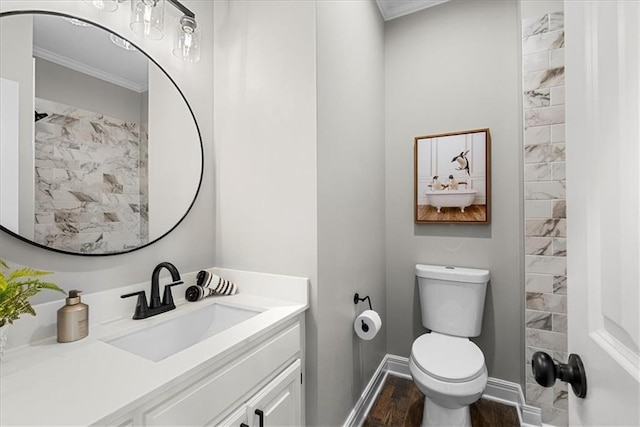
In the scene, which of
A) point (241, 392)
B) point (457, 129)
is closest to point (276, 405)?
point (241, 392)

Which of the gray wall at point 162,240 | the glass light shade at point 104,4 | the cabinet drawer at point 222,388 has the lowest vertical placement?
the cabinet drawer at point 222,388

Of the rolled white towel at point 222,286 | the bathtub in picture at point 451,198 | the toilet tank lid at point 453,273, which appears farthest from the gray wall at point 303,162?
the bathtub in picture at point 451,198

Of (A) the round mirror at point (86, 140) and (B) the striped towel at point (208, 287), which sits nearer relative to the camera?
(A) the round mirror at point (86, 140)

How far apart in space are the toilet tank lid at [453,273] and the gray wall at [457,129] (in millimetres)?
79

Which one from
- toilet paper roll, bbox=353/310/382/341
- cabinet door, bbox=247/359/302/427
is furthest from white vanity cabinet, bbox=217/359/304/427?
toilet paper roll, bbox=353/310/382/341

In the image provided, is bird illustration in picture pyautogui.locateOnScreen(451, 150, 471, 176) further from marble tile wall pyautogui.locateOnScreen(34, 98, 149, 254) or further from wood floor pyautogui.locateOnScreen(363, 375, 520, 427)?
marble tile wall pyautogui.locateOnScreen(34, 98, 149, 254)

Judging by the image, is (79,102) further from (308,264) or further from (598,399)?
(598,399)

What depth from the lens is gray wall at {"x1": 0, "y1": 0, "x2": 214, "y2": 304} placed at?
980 millimetres

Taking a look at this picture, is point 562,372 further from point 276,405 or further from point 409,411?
point 409,411

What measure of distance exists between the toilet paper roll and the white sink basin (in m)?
0.60

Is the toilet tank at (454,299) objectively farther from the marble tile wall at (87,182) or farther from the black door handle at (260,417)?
the marble tile wall at (87,182)

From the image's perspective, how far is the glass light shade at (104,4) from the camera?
3.53 ft

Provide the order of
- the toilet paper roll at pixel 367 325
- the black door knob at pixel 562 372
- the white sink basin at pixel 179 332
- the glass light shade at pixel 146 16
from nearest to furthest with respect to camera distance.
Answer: the black door knob at pixel 562 372 < the white sink basin at pixel 179 332 < the glass light shade at pixel 146 16 < the toilet paper roll at pixel 367 325

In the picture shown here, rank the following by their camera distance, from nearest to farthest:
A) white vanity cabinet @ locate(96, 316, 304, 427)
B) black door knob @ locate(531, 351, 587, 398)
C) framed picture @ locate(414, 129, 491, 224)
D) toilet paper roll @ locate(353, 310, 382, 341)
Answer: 1. black door knob @ locate(531, 351, 587, 398)
2. white vanity cabinet @ locate(96, 316, 304, 427)
3. toilet paper roll @ locate(353, 310, 382, 341)
4. framed picture @ locate(414, 129, 491, 224)
